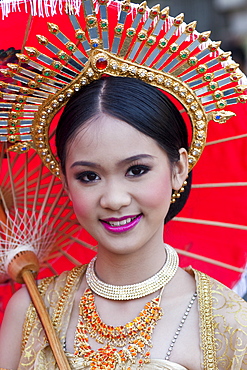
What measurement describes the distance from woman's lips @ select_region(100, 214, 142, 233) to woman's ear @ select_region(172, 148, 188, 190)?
0.20 meters

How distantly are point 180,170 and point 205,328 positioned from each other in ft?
1.71

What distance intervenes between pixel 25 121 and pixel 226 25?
9.92m

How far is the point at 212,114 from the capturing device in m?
2.03

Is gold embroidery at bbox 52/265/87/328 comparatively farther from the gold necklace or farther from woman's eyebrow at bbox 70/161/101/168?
woman's eyebrow at bbox 70/161/101/168

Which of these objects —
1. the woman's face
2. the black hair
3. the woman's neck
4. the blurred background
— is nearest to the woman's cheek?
the woman's face

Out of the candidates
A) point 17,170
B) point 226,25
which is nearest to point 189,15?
point 226,25

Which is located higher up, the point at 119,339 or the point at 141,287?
the point at 141,287

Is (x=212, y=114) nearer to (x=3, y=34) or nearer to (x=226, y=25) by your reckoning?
(x=3, y=34)

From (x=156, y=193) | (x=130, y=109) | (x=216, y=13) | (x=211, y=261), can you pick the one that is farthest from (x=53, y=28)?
(x=216, y=13)

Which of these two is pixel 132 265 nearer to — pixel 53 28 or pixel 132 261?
pixel 132 261

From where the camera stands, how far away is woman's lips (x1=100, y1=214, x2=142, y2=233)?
1860mm

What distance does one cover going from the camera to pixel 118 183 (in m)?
1.83

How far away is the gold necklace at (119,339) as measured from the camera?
1877 millimetres

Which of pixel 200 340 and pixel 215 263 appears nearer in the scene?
pixel 200 340
